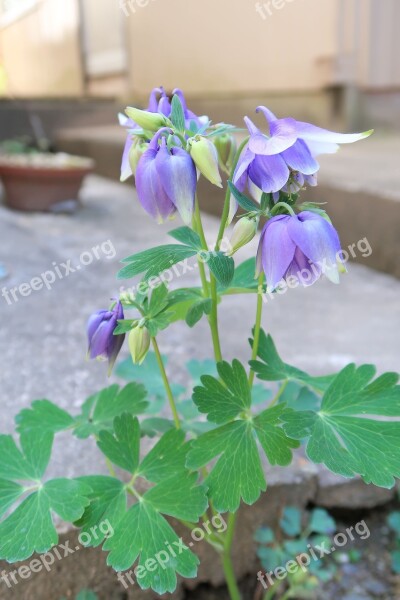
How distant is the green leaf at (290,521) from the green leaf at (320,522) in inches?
1.3

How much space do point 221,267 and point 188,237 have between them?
0.36ft

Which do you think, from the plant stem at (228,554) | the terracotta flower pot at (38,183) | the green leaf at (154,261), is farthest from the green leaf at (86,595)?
the terracotta flower pot at (38,183)

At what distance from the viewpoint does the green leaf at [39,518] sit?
2.63ft

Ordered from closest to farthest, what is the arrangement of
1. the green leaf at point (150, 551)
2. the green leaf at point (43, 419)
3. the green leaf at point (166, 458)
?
the green leaf at point (150, 551) → the green leaf at point (166, 458) → the green leaf at point (43, 419)

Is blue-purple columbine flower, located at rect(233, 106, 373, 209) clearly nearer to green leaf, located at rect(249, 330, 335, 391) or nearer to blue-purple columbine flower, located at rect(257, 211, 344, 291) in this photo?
blue-purple columbine flower, located at rect(257, 211, 344, 291)

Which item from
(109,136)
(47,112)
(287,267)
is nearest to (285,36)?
(109,136)

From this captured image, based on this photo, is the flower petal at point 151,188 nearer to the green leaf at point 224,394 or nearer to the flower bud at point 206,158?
the flower bud at point 206,158

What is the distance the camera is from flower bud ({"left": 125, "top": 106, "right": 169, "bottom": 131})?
77cm

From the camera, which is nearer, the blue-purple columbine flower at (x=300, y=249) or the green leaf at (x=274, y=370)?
the blue-purple columbine flower at (x=300, y=249)

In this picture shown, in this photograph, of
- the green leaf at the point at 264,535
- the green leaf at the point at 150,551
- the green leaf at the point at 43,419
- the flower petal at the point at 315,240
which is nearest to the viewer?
the flower petal at the point at 315,240

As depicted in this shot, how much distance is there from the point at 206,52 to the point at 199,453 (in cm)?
365

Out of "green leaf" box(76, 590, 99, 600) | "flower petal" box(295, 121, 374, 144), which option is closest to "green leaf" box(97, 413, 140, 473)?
"green leaf" box(76, 590, 99, 600)

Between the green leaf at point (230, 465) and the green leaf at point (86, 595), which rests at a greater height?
the green leaf at point (230, 465)

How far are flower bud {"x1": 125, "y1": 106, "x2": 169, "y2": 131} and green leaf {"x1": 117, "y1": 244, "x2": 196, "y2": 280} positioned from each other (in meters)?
0.15
